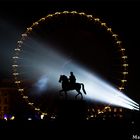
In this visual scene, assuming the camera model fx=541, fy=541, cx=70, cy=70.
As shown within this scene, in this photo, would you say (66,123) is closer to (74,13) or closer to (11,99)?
(74,13)

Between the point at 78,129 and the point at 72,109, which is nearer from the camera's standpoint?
the point at 78,129

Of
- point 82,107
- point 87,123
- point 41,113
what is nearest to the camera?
point 87,123

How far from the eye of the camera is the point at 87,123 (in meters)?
26.0

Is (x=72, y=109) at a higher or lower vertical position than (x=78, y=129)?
higher

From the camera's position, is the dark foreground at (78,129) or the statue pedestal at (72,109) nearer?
the dark foreground at (78,129)

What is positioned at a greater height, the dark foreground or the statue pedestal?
the statue pedestal

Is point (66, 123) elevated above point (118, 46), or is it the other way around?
point (118, 46)

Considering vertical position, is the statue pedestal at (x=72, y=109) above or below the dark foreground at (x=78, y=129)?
above

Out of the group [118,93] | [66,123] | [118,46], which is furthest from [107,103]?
[66,123]

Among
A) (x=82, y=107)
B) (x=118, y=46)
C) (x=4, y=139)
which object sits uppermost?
(x=118, y=46)

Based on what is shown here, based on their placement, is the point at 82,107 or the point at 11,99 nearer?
the point at 82,107

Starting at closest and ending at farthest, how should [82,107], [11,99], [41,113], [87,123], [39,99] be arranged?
1. [87,123]
2. [82,107]
3. [41,113]
4. [39,99]
5. [11,99]

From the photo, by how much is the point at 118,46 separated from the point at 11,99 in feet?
105

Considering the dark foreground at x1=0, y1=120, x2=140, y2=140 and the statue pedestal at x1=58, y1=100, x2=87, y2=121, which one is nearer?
the dark foreground at x1=0, y1=120, x2=140, y2=140
